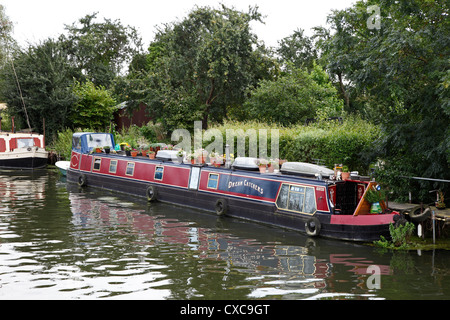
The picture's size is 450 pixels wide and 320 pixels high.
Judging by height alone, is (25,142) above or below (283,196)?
above

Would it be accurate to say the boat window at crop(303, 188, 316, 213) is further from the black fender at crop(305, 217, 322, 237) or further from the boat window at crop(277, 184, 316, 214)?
the black fender at crop(305, 217, 322, 237)

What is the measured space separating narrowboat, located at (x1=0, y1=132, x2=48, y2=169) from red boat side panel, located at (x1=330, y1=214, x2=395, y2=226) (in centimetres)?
2347

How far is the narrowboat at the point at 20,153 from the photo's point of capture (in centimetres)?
3105

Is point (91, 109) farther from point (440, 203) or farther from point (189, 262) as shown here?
point (440, 203)

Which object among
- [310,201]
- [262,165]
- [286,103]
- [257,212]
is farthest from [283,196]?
[286,103]

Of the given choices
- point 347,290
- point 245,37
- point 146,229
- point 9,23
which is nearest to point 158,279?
point 347,290

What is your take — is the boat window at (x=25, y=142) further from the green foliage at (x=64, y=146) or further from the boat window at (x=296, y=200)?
the boat window at (x=296, y=200)

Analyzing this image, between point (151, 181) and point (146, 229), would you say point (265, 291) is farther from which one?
point (151, 181)

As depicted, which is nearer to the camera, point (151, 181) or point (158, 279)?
point (158, 279)

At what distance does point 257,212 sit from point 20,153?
20.9 m

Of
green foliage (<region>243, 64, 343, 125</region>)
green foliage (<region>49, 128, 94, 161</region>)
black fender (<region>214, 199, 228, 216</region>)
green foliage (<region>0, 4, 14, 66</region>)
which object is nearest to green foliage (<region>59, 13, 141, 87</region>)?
green foliage (<region>0, 4, 14, 66</region>)

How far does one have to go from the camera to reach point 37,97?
36562 millimetres

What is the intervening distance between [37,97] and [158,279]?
3036 cm

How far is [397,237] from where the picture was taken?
1216 centimetres
